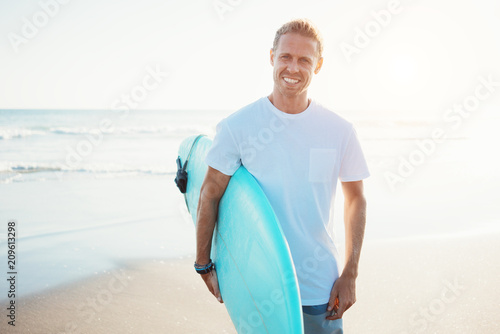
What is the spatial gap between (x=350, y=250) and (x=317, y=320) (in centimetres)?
31

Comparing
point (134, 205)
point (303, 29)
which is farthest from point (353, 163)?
point (134, 205)

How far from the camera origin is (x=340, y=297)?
1.71m

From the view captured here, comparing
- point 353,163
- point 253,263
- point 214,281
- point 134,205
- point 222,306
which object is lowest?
point 134,205

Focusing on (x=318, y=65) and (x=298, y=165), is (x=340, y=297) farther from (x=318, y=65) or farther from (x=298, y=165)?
(x=318, y=65)

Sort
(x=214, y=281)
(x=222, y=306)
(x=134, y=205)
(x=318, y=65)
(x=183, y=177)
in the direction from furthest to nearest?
(x=134, y=205)
(x=222, y=306)
(x=183, y=177)
(x=214, y=281)
(x=318, y=65)

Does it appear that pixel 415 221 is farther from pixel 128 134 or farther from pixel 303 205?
pixel 128 134

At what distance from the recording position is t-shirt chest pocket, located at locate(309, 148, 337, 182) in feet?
5.56

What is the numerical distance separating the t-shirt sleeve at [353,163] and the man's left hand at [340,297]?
1.34 feet

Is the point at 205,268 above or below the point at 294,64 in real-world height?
below

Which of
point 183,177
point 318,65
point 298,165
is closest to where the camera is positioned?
point 298,165

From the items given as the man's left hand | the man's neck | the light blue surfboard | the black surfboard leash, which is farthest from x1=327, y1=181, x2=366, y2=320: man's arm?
the black surfboard leash

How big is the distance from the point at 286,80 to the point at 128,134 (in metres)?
16.5

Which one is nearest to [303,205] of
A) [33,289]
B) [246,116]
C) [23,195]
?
[246,116]

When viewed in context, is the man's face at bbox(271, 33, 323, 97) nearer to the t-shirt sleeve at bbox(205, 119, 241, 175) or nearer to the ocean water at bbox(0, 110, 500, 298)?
the t-shirt sleeve at bbox(205, 119, 241, 175)
